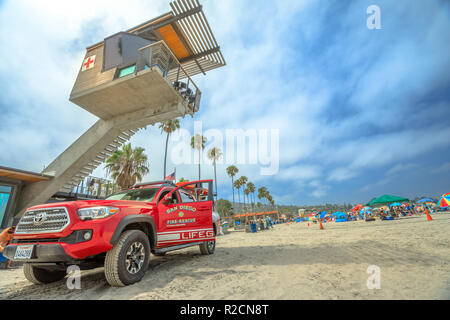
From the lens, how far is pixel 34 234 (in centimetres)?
313

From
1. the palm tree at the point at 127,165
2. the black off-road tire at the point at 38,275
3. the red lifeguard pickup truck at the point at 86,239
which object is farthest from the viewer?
the palm tree at the point at 127,165

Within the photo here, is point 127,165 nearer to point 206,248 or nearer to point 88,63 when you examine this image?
point 88,63

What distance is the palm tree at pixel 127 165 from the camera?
2186cm

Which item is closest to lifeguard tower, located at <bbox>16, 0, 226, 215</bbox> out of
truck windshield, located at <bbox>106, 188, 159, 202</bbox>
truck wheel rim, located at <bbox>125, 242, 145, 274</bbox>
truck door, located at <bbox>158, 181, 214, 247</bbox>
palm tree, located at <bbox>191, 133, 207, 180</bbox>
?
truck windshield, located at <bbox>106, 188, 159, 202</bbox>

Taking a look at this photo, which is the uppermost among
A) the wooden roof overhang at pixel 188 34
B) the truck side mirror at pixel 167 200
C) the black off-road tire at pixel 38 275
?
the wooden roof overhang at pixel 188 34

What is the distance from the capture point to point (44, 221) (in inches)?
125

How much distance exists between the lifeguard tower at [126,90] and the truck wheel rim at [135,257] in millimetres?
8773

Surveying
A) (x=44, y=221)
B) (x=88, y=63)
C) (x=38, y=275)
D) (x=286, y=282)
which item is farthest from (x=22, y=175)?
(x=286, y=282)

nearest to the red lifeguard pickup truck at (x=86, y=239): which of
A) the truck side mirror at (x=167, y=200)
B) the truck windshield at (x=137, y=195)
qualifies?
the truck side mirror at (x=167, y=200)

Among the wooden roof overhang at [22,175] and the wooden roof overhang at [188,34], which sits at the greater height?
the wooden roof overhang at [188,34]

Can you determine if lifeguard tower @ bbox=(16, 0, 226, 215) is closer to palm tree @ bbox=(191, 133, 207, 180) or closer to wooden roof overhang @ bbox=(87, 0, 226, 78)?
wooden roof overhang @ bbox=(87, 0, 226, 78)

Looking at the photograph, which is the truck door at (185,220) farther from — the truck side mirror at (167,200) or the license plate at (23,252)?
Answer: the license plate at (23,252)
